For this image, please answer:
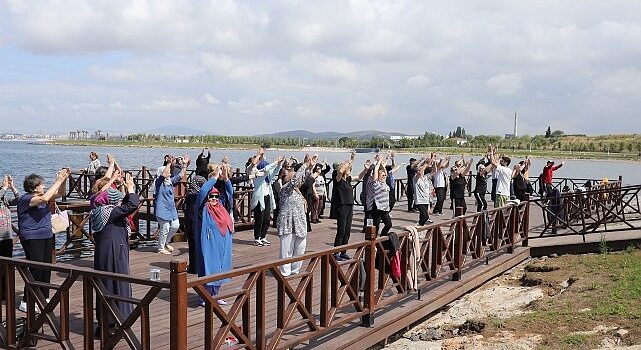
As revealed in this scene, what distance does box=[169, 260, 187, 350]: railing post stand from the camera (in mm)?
Result: 4496

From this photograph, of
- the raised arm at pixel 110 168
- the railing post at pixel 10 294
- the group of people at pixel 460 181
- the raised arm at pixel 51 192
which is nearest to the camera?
the railing post at pixel 10 294

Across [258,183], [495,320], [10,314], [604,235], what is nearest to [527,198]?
[604,235]

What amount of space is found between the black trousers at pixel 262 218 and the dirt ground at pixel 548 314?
390 centimetres

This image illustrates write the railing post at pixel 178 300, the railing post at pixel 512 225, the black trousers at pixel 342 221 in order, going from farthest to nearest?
the railing post at pixel 512 225 < the black trousers at pixel 342 221 < the railing post at pixel 178 300

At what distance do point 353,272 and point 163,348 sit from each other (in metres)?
2.17

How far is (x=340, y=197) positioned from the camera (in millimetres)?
9734

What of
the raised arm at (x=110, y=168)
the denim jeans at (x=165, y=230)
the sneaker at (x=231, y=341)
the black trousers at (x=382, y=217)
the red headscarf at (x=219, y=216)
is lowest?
the sneaker at (x=231, y=341)

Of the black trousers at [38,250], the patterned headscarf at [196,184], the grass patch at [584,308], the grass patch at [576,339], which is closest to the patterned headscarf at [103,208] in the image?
the black trousers at [38,250]

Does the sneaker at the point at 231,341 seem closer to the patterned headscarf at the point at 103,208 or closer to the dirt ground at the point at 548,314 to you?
the patterned headscarf at the point at 103,208

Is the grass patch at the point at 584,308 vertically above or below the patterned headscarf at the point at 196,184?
below

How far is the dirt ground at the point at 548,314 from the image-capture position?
7.20 metres

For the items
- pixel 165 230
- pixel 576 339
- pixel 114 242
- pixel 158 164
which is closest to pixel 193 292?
pixel 114 242

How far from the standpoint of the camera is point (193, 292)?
26.7 feet

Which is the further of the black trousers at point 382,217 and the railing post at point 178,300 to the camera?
the black trousers at point 382,217
